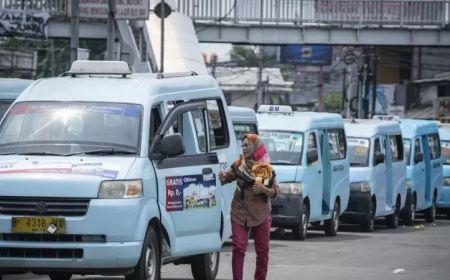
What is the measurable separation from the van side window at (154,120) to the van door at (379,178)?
1354 centimetres

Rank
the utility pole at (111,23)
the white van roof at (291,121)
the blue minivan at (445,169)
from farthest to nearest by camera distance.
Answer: the blue minivan at (445,169), the utility pole at (111,23), the white van roof at (291,121)

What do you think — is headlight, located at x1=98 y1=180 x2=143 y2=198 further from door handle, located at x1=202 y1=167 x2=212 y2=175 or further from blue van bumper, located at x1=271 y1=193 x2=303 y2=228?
blue van bumper, located at x1=271 y1=193 x2=303 y2=228

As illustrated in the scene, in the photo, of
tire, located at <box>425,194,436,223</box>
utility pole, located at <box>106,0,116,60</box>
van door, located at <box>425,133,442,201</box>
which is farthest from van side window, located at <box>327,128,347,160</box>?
tire, located at <box>425,194,436,223</box>

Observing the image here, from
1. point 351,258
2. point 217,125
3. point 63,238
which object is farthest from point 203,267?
point 351,258

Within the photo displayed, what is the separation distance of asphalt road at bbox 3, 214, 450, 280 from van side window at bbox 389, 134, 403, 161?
256cm

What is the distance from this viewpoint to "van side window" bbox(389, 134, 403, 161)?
1074 inches

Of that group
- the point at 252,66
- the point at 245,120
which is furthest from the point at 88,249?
the point at 252,66

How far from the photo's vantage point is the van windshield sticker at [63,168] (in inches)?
434

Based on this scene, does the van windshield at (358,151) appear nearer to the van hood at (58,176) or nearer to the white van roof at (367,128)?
the white van roof at (367,128)

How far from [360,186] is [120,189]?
14874 mm

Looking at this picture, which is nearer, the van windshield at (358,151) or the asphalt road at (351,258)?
the asphalt road at (351,258)

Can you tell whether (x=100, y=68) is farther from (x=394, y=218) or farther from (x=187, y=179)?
(x=394, y=218)

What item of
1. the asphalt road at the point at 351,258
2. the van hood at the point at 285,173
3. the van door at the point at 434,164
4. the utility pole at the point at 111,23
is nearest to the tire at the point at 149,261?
the asphalt road at the point at 351,258

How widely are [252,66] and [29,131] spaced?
84856mm
